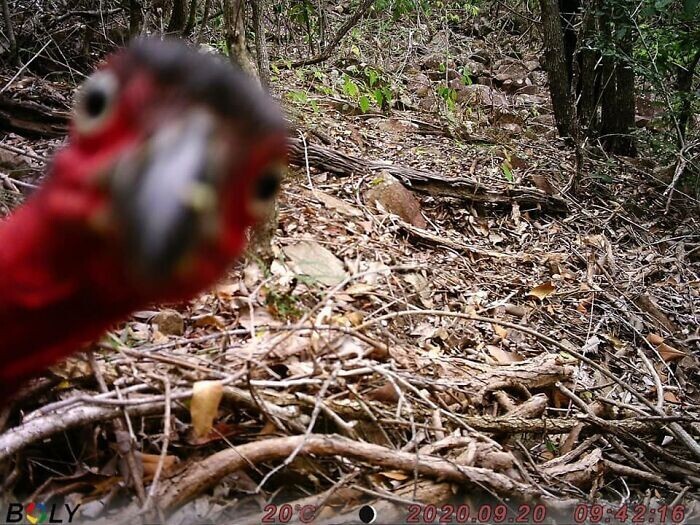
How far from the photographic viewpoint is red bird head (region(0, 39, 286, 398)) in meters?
0.61

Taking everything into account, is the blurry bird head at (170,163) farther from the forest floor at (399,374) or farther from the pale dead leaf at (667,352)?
the pale dead leaf at (667,352)

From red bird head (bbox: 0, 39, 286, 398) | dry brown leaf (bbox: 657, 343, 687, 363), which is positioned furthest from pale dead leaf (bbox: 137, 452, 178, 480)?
dry brown leaf (bbox: 657, 343, 687, 363)

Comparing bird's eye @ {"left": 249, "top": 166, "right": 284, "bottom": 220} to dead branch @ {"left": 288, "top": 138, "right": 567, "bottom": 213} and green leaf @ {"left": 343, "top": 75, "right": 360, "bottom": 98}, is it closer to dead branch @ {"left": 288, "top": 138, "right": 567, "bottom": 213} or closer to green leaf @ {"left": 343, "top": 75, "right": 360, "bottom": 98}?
dead branch @ {"left": 288, "top": 138, "right": 567, "bottom": 213}

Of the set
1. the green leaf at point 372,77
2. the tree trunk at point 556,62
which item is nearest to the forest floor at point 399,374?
the green leaf at point 372,77

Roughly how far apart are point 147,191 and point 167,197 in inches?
0.9

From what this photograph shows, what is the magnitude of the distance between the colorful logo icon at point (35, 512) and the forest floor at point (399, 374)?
0.03 m

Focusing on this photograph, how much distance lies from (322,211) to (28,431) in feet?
6.38

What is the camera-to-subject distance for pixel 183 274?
625 mm

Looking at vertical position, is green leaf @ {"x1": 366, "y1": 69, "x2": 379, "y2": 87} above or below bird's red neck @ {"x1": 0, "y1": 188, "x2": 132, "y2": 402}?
above

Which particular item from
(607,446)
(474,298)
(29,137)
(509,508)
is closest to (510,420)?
(509,508)

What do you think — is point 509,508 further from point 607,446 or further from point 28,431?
point 28,431

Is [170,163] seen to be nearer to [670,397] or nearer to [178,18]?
[670,397]

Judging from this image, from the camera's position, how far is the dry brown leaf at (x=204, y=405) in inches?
59.7

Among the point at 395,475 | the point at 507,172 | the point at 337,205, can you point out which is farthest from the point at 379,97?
the point at 395,475
